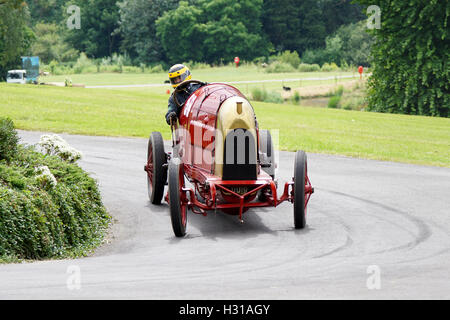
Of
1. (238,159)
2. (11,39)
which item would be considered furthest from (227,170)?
(11,39)

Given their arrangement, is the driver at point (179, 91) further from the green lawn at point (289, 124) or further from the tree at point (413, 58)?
the tree at point (413, 58)

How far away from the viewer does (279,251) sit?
8.77 metres

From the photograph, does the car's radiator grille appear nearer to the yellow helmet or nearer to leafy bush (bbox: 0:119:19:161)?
the yellow helmet

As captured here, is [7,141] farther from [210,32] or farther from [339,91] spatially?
[210,32]

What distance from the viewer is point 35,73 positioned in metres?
57.6

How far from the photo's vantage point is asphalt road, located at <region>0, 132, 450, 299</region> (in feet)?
21.1

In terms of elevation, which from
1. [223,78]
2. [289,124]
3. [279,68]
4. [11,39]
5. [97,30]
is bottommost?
[223,78]

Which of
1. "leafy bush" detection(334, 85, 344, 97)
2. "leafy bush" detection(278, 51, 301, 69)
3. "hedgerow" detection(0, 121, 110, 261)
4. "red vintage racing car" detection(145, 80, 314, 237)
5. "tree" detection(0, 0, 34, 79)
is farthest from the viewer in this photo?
"leafy bush" detection(278, 51, 301, 69)

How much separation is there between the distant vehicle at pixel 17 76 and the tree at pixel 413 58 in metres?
27.6

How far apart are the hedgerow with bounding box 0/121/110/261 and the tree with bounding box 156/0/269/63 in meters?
76.6

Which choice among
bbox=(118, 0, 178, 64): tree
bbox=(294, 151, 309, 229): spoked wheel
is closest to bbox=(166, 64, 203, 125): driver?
bbox=(294, 151, 309, 229): spoked wheel

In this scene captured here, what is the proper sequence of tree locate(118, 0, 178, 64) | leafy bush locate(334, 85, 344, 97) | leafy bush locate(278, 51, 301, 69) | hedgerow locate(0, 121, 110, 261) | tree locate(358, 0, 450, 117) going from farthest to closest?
tree locate(118, 0, 178, 64) → leafy bush locate(278, 51, 301, 69) → leafy bush locate(334, 85, 344, 97) → tree locate(358, 0, 450, 117) → hedgerow locate(0, 121, 110, 261)

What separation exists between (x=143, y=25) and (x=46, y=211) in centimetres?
8380

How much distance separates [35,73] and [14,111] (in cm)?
3231
